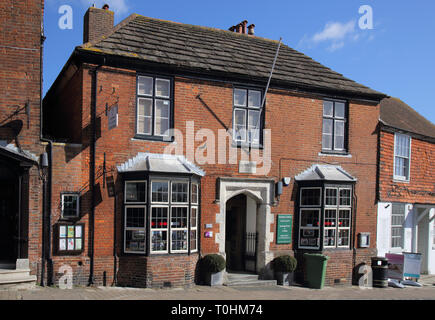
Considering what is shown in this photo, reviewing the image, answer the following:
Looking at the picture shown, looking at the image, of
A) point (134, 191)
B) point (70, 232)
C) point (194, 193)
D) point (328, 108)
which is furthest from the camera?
point (328, 108)

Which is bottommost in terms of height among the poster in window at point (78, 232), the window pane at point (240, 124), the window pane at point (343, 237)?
the window pane at point (343, 237)

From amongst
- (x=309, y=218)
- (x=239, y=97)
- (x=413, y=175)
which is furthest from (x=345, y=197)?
(x=239, y=97)

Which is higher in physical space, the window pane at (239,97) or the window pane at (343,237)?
the window pane at (239,97)

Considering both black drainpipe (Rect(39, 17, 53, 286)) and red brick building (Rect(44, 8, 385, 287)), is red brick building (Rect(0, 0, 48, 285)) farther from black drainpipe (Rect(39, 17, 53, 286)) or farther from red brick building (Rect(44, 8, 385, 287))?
red brick building (Rect(44, 8, 385, 287))

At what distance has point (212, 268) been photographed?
528 inches

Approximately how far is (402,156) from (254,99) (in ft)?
24.0

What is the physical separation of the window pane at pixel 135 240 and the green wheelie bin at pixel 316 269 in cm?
566

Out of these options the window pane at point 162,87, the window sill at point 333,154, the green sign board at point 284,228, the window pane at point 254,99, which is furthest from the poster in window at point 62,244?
the window sill at point 333,154

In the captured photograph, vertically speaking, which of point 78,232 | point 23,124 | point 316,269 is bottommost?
point 316,269

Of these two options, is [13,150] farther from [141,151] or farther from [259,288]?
[259,288]

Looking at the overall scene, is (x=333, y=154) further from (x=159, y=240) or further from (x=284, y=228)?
(x=159, y=240)

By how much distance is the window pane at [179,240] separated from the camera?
13067 millimetres

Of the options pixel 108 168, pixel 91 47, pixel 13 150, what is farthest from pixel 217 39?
pixel 13 150

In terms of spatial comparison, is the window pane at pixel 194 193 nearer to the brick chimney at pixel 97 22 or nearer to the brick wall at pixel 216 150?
the brick wall at pixel 216 150
